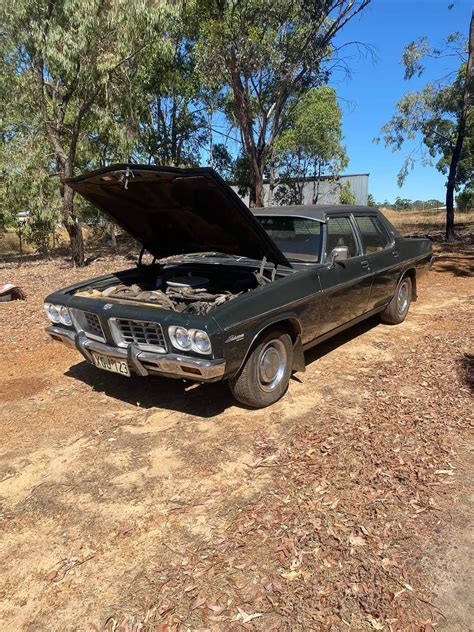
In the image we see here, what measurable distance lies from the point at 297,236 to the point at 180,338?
1983 mm

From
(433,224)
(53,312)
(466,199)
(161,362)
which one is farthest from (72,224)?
(466,199)

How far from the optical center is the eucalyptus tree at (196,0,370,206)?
11.9m

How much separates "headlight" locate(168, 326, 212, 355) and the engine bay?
0.44m

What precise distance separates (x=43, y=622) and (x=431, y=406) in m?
3.21

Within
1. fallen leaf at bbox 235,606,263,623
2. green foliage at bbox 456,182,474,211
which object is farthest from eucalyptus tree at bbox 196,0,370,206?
green foliage at bbox 456,182,474,211

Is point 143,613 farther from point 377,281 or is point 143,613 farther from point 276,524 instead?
point 377,281

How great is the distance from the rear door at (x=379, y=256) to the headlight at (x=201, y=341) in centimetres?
276

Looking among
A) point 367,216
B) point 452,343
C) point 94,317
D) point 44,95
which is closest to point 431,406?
point 452,343

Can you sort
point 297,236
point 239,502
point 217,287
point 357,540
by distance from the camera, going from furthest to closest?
1. point 297,236
2. point 217,287
3. point 239,502
4. point 357,540

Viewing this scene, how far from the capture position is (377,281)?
17.8 feet

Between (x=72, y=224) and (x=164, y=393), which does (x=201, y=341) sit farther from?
(x=72, y=224)

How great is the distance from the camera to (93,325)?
4031 mm

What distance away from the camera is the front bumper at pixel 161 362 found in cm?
329

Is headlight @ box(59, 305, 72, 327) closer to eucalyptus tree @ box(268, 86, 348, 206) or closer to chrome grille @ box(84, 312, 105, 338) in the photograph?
chrome grille @ box(84, 312, 105, 338)
